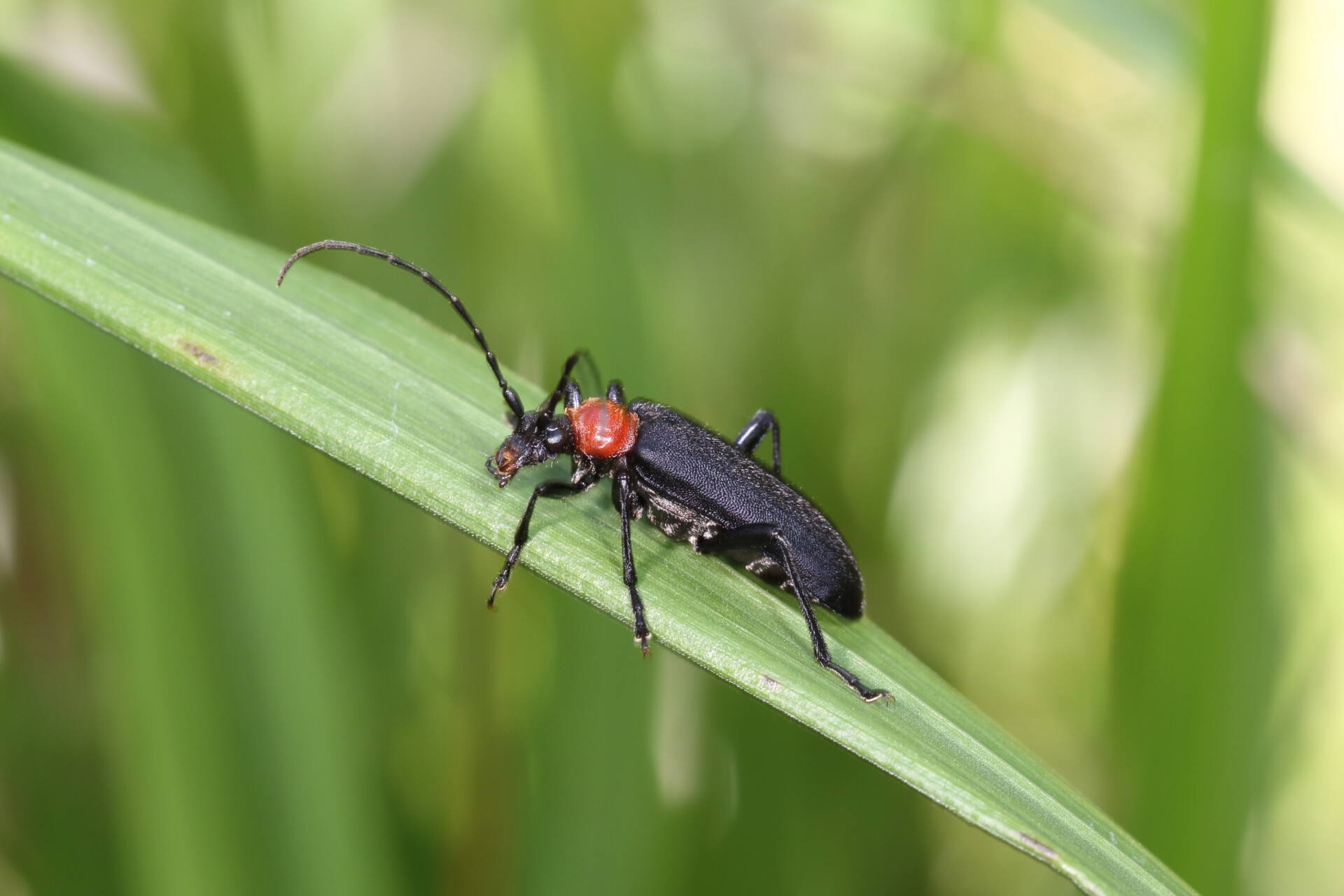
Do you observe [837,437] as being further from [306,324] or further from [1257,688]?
[306,324]

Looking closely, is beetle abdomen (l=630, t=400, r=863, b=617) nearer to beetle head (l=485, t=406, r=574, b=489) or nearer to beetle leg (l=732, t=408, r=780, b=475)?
beetle head (l=485, t=406, r=574, b=489)

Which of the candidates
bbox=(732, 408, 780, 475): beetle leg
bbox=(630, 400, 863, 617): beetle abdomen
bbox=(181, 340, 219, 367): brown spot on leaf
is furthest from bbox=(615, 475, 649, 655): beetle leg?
bbox=(181, 340, 219, 367): brown spot on leaf

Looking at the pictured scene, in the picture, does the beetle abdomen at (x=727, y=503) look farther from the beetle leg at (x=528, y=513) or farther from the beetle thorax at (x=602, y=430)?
the beetle leg at (x=528, y=513)

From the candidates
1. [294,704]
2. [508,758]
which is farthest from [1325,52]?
[294,704]

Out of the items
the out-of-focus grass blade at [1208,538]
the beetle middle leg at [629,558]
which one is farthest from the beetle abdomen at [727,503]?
the out-of-focus grass blade at [1208,538]

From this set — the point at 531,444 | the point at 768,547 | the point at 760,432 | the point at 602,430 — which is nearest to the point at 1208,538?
the point at 768,547
